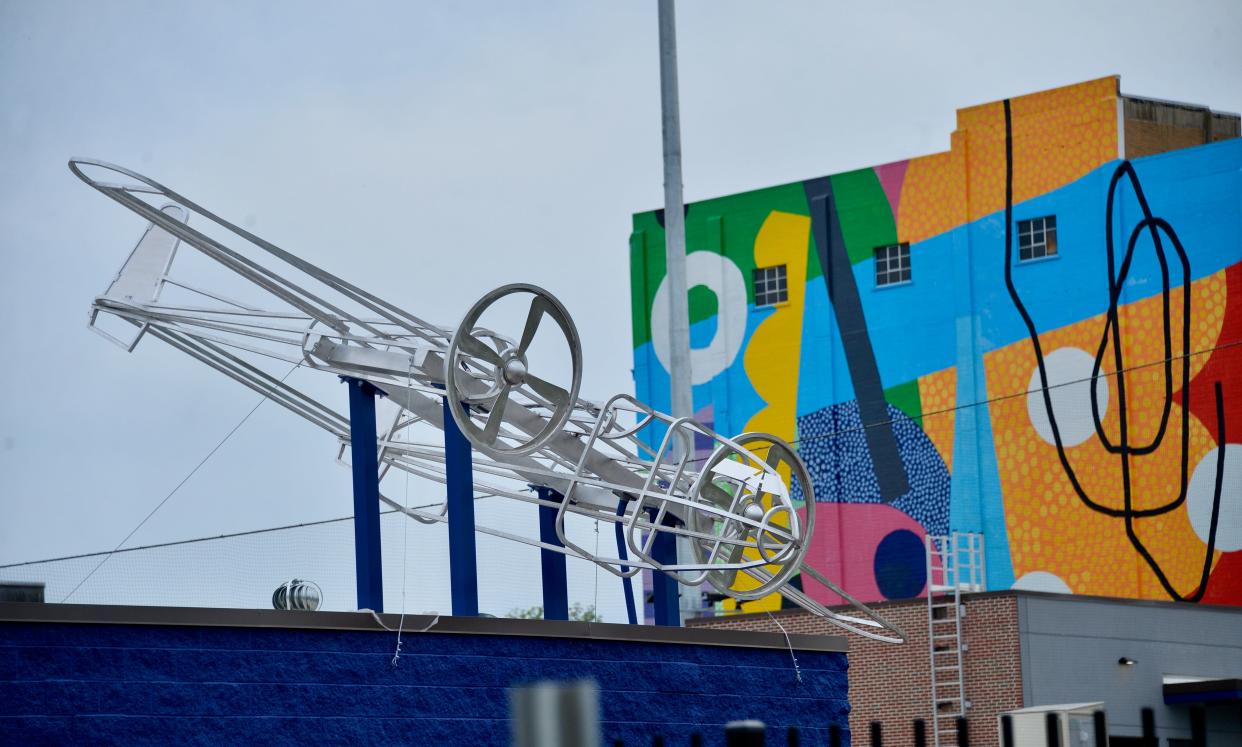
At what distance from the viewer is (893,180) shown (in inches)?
1713

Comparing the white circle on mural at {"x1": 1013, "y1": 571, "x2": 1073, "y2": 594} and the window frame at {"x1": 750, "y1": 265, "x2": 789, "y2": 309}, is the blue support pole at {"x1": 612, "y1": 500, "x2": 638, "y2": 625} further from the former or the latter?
the window frame at {"x1": 750, "y1": 265, "x2": 789, "y2": 309}

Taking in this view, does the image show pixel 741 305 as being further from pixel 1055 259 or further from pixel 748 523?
pixel 748 523

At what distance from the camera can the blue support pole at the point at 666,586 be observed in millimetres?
20562

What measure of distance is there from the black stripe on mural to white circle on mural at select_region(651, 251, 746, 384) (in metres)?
2.65

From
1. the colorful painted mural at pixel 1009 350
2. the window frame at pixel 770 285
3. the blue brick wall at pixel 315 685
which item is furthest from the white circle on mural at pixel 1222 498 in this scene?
the blue brick wall at pixel 315 685

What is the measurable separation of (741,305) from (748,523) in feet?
93.7

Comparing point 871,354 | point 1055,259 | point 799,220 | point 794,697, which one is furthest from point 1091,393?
point 794,697

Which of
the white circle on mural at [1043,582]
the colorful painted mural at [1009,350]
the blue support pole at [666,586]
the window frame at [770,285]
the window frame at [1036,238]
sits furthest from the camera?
the window frame at [770,285]

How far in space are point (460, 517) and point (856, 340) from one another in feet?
88.3

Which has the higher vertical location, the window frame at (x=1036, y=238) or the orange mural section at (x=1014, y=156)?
the orange mural section at (x=1014, y=156)

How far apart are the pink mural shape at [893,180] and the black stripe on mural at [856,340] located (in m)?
1.50

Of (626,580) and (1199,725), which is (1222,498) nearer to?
(626,580)

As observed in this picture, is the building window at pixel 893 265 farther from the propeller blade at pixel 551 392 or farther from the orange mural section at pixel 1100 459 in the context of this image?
the propeller blade at pixel 551 392

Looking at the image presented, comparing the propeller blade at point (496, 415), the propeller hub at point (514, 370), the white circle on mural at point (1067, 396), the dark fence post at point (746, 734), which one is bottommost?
the dark fence post at point (746, 734)
